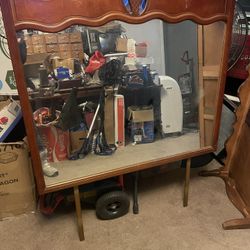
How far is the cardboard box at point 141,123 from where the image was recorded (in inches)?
62.8

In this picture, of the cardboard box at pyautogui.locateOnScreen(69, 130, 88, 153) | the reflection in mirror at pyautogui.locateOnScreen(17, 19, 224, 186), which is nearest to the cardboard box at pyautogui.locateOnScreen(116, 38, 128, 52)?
the reflection in mirror at pyautogui.locateOnScreen(17, 19, 224, 186)

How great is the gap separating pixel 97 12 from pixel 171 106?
0.72 metres

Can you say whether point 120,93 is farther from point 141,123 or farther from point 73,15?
point 73,15

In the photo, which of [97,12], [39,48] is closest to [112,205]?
[39,48]

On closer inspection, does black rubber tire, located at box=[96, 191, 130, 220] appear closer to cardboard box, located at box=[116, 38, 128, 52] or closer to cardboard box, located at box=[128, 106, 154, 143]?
cardboard box, located at box=[128, 106, 154, 143]

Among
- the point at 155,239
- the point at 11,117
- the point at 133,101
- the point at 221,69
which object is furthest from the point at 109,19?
the point at 155,239

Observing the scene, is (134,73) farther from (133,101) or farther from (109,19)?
(109,19)

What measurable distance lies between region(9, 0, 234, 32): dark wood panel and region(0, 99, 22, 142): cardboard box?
74cm

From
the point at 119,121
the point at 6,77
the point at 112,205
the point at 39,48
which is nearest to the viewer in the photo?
the point at 39,48

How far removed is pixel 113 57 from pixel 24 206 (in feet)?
3.45

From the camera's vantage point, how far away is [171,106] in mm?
1646

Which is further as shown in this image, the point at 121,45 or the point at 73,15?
the point at 121,45

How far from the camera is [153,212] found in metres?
1.72

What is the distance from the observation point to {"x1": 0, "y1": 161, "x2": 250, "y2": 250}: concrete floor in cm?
149
